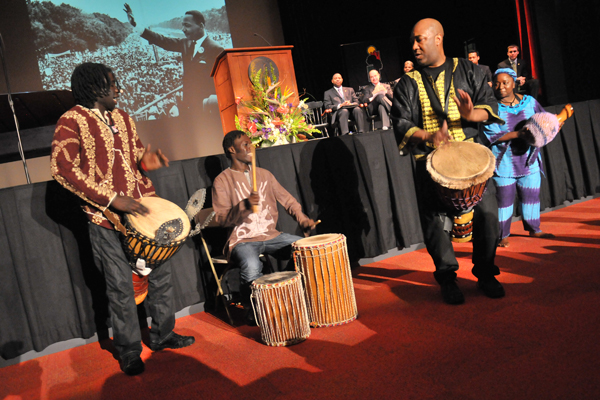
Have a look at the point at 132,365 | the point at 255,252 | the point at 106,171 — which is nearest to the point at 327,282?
the point at 255,252

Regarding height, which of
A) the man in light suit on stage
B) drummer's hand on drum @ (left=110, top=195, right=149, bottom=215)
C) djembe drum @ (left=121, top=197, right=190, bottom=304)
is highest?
the man in light suit on stage

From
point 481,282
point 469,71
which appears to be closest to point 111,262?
point 481,282

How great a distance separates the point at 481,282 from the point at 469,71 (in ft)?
4.62

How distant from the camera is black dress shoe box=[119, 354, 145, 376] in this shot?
8.23 feet

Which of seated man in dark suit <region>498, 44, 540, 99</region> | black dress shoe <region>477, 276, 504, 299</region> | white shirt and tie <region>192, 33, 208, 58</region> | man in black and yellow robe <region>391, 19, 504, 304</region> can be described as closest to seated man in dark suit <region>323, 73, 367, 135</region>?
seated man in dark suit <region>498, 44, 540, 99</region>

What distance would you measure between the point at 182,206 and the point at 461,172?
2182mm

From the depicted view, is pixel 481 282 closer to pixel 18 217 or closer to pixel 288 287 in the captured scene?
pixel 288 287

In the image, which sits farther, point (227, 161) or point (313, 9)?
point (313, 9)

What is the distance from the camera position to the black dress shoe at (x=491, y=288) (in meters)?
2.76

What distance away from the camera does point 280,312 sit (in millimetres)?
2611

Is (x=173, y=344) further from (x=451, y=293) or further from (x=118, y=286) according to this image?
(x=451, y=293)

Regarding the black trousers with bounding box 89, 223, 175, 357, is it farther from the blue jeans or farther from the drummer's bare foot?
the drummer's bare foot

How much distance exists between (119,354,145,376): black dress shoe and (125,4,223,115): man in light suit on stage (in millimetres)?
7803

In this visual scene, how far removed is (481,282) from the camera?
113 inches
